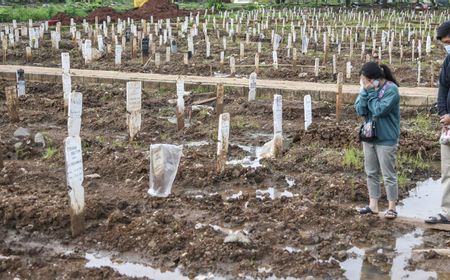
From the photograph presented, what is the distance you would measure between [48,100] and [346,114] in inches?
223

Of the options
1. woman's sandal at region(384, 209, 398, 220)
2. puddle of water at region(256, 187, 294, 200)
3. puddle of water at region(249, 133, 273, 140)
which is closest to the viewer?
woman's sandal at region(384, 209, 398, 220)

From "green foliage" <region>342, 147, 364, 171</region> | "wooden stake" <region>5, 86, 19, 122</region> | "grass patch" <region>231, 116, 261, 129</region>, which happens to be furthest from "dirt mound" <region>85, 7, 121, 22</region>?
"green foliage" <region>342, 147, 364, 171</region>

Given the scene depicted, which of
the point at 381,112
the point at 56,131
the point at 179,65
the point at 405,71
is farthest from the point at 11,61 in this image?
the point at 381,112

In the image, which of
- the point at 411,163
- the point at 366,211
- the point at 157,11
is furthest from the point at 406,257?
the point at 157,11

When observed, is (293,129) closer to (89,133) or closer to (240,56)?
(89,133)

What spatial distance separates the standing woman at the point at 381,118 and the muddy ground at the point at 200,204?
20.9 inches

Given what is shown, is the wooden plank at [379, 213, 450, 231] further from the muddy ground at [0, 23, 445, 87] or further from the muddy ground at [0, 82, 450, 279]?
the muddy ground at [0, 23, 445, 87]

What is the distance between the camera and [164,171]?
274 inches

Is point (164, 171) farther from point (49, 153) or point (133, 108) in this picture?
point (133, 108)

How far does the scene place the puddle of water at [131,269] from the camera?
5207mm

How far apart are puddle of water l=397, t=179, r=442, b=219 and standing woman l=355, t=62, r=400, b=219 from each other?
58cm

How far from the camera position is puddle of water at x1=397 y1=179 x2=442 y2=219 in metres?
6.82

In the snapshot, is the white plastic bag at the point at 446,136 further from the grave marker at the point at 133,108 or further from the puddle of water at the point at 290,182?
the grave marker at the point at 133,108

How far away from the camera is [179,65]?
17.5m
